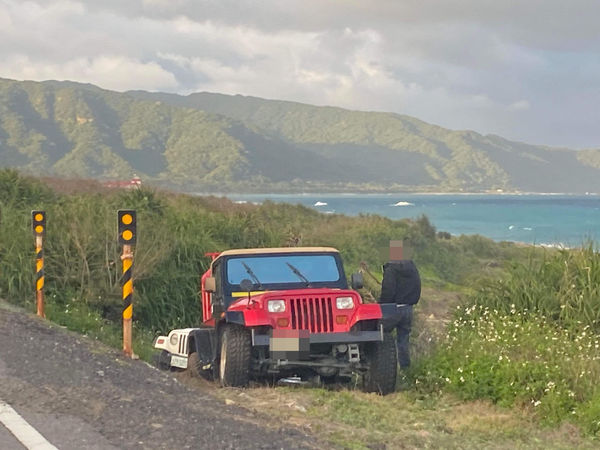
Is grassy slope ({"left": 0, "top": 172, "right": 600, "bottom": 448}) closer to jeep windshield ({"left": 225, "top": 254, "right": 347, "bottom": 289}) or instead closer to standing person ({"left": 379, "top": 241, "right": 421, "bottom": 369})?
standing person ({"left": 379, "top": 241, "right": 421, "bottom": 369})

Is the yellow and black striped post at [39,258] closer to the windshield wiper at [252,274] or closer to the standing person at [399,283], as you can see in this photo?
the windshield wiper at [252,274]

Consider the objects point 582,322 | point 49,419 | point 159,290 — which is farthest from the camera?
point 159,290

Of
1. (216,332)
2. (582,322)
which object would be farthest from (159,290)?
(582,322)

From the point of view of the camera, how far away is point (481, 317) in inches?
454

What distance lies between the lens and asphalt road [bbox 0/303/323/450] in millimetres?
5785

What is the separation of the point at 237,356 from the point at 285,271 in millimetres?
1698

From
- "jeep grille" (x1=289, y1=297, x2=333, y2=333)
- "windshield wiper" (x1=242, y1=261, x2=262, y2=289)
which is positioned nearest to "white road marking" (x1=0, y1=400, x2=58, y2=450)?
"jeep grille" (x1=289, y1=297, x2=333, y2=333)

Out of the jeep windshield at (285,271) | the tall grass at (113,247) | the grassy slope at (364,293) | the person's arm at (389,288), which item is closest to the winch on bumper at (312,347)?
the grassy slope at (364,293)

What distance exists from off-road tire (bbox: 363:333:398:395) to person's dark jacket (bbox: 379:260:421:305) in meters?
1.82

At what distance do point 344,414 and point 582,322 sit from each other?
4320 millimetres

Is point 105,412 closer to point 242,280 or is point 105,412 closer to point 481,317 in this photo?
point 242,280

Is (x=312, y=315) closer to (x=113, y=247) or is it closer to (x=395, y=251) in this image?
(x=395, y=251)

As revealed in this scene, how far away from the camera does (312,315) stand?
9352 mm

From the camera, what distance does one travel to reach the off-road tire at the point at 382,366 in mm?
9516
